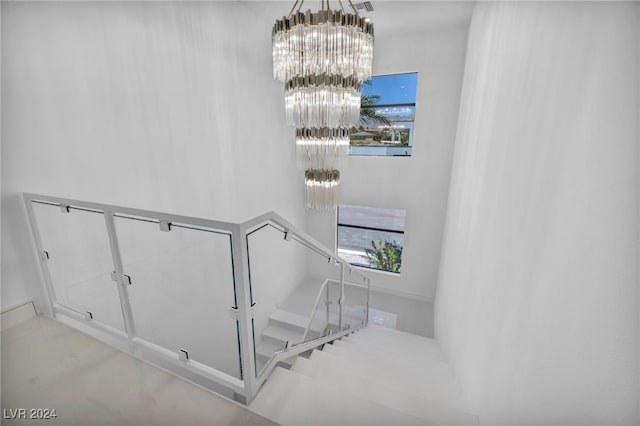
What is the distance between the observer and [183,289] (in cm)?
259

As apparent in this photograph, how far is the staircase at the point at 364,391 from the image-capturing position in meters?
1.38

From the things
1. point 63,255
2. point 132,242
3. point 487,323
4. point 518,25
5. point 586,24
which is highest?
point 518,25

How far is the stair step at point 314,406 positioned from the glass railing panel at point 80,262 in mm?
1111

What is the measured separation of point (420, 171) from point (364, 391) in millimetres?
4149

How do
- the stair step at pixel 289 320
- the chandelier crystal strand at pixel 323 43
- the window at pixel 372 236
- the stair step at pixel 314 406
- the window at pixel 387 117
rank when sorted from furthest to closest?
the window at pixel 372 236, the window at pixel 387 117, the stair step at pixel 289 320, the chandelier crystal strand at pixel 323 43, the stair step at pixel 314 406

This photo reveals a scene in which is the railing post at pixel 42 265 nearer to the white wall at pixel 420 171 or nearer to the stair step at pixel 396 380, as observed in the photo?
the stair step at pixel 396 380

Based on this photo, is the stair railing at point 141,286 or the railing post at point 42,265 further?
the railing post at point 42,265

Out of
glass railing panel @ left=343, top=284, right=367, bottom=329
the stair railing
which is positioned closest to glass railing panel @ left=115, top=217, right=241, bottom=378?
the stair railing

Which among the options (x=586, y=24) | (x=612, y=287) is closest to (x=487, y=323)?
(x=612, y=287)

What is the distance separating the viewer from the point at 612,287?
82 cm

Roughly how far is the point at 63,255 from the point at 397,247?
5318 millimetres

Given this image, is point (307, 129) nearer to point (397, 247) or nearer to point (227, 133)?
point (227, 133)

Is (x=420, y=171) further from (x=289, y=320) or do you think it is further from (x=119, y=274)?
(x=119, y=274)

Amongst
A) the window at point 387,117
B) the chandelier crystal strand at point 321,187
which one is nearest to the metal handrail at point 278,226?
the chandelier crystal strand at point 321,187
